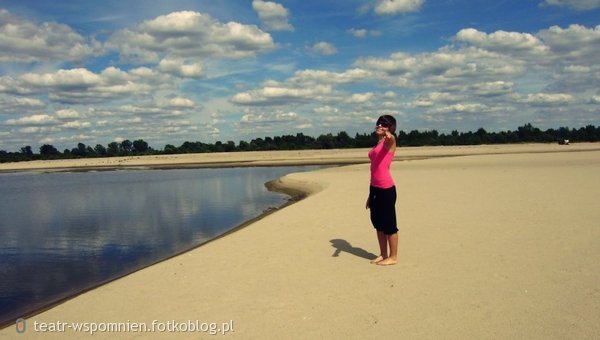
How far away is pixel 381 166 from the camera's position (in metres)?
6.98

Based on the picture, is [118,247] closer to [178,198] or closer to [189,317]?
[189,317]

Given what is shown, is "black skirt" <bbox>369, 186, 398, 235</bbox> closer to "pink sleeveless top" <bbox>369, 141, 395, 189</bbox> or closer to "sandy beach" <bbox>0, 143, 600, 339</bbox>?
"pink sleeveless top" <bbox>369, 141, 395, 189</bbox>

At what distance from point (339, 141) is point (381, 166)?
9757 cm

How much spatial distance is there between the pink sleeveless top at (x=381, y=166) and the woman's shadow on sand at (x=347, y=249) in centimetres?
150

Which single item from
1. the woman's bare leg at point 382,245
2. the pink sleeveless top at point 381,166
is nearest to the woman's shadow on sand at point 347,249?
the woman's bare leg at point 382,245

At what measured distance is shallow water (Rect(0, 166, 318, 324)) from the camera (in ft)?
28.7

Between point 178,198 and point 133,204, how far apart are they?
2.29 metres

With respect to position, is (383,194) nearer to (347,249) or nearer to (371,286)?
(371,286)

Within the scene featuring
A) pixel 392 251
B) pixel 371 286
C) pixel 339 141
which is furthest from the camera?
pixel 339 141

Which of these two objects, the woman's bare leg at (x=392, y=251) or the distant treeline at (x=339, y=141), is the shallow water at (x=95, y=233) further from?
the distant treeline at (x=339, y=141)

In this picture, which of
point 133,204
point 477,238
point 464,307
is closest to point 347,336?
point 464,307

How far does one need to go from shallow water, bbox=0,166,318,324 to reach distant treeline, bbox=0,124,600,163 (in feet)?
236

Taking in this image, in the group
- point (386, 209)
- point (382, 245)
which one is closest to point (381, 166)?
point (386, 209)

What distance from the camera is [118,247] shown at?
11.7 m
